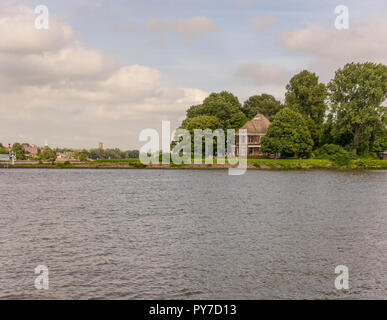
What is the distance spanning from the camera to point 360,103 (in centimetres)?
11425

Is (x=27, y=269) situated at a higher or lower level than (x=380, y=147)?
lower

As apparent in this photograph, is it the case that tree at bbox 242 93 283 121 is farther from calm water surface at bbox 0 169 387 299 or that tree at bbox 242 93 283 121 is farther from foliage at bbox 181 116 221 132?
calm water surface at bbox 0 169 387 299

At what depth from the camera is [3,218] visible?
1244 inches

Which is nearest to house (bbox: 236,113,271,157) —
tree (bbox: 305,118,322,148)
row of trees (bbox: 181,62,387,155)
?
row of trees (bbox: 181,62,387,155)

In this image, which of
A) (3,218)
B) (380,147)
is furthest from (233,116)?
(3,218)

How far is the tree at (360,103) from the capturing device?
111 metres

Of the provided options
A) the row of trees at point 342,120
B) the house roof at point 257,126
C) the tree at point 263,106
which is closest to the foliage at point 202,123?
the row of trees at point 342,120

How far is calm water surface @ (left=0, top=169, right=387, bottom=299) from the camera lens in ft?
50.2

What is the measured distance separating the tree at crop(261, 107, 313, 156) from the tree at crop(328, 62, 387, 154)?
9992 mm

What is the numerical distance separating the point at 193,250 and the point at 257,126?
122m

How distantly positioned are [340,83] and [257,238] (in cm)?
10410

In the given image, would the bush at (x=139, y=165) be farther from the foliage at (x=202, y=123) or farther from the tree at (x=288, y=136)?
the tree at (x=288, y=136)

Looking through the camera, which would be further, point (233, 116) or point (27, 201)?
point (233, 116)
